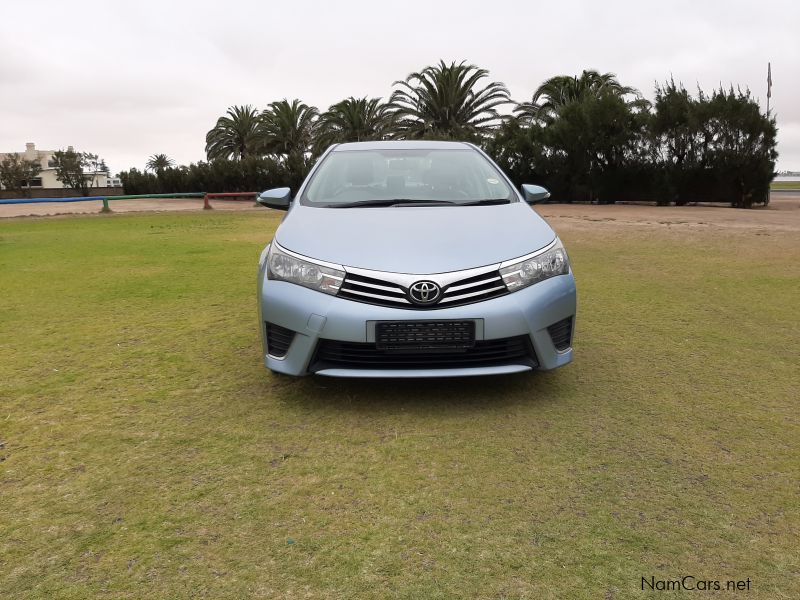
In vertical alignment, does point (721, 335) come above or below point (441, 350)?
below

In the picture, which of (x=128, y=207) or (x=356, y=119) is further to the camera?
(x=356, y=119)

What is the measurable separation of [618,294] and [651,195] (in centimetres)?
1973

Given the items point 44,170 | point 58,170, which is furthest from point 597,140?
point 44,170

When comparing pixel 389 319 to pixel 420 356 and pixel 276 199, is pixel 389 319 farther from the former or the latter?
pixel 276 199

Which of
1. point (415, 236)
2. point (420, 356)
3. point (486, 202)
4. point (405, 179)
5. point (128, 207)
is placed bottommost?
point (128, 207)

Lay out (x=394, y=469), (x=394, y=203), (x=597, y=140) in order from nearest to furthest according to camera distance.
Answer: (x=394, y=469), (x=394, y=203), (x=597, y=140)

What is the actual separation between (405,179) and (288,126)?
156ft

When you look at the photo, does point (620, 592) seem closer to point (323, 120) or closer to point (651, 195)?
point (651, 195)

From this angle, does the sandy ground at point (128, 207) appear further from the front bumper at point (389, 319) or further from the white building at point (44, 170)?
the white building at point (44, 170)

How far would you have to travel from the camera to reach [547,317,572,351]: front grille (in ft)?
11.4

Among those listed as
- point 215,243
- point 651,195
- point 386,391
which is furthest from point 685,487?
point 651,195

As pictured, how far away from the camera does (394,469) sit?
2.77 m

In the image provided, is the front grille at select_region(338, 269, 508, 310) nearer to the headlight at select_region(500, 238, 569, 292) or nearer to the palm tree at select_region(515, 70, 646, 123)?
the headlight at select_region(500, 238, 569, 292)

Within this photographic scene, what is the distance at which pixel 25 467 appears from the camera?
2801mm
